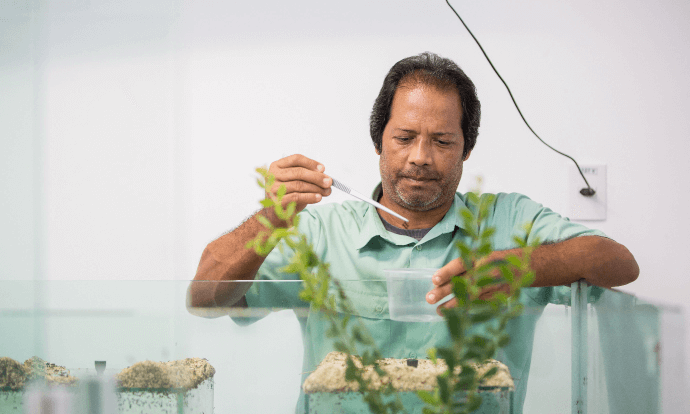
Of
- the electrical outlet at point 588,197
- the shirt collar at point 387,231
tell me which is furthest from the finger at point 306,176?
the electrical outlet at point 588,197

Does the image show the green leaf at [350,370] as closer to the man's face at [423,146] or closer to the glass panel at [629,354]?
the glass panel at [629,354]

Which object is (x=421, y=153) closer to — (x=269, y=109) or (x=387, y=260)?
(x=387, y=260)

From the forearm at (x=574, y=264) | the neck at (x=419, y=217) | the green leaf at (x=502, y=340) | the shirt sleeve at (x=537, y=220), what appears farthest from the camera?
the neck at (x=419, y=217)

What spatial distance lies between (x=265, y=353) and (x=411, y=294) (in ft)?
0.62

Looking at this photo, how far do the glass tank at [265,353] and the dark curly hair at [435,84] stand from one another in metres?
0.65

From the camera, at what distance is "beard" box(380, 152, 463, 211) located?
1113mm

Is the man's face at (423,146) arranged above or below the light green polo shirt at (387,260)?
above

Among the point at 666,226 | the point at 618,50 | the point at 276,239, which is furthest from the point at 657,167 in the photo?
the point at 276,239

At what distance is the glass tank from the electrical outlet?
722 millimetres

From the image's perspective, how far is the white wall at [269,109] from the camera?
125 cm

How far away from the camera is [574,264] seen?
663 mm

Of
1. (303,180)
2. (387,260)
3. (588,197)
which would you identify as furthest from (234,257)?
(588,197)

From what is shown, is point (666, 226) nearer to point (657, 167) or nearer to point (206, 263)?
point (657, 167)

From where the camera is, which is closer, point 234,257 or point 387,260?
point 234,257
